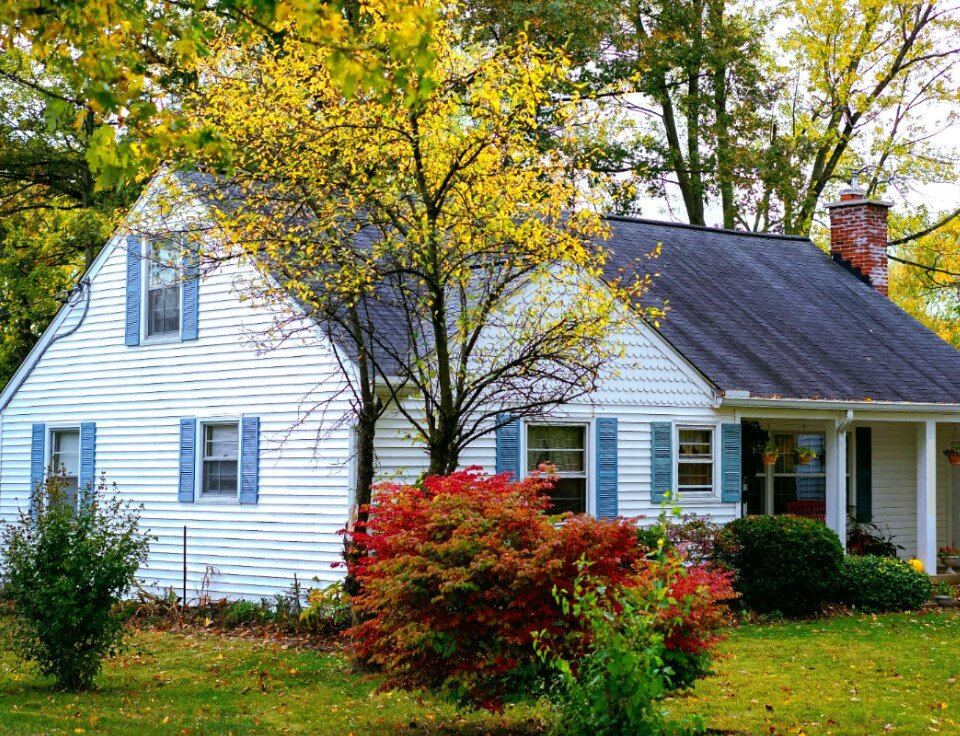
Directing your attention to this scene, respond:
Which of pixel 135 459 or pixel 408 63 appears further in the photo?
pixel 135 459

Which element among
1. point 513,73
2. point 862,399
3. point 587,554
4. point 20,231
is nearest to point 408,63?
point 587,554

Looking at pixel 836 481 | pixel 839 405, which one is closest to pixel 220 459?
pixel 839 405

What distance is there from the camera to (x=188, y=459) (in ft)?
54.7

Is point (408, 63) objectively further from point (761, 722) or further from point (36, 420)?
point (36, 420)

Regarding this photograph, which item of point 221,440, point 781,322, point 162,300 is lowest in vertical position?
point 221,440

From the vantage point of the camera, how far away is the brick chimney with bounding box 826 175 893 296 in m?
24.3

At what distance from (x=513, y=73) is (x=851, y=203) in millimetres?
14629

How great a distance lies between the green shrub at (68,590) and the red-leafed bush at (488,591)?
279 centimetres

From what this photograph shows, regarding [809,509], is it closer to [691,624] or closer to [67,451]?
[67,451]

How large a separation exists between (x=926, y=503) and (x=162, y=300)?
11907mm

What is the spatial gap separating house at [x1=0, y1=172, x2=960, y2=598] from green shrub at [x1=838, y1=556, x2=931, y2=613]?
140 centimetres

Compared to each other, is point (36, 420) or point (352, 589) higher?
point (36, 420)

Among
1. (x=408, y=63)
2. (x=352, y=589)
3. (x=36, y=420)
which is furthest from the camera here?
(x=36, y=420)

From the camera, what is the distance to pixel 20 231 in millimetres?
22797
